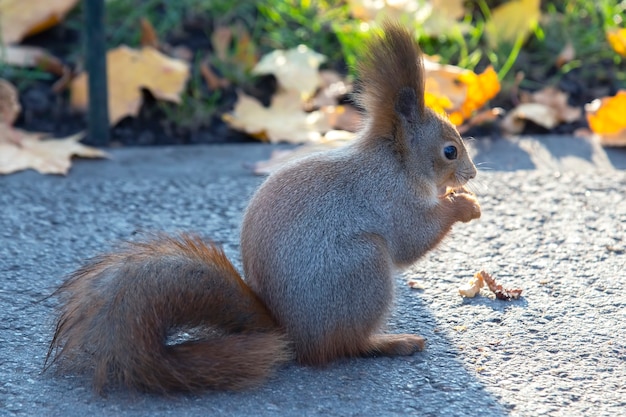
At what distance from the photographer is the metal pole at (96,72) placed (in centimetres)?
396

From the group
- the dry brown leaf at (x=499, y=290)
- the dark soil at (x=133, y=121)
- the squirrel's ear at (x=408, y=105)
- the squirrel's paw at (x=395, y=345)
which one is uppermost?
the squirrel's ear at (x=408, y=105)

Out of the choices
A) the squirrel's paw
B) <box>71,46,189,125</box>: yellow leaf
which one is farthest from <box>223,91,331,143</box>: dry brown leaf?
the squirrel's paw

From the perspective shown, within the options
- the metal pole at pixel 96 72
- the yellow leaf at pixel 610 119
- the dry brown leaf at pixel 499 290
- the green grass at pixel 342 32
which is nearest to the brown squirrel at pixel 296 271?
the dry brown leaf at pixel 499 290

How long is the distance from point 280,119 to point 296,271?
6.44ft

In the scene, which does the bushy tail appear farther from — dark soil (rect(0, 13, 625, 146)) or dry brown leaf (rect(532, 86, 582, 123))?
dry brown leaf (rect(532, 86, 582, 123))

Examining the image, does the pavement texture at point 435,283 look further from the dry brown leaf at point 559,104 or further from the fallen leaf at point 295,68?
the fallen leaf at point 295,68

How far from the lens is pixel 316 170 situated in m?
2.54

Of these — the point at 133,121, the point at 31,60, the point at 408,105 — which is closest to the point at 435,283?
the point at 408,105

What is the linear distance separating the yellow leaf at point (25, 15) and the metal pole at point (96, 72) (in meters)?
0.74

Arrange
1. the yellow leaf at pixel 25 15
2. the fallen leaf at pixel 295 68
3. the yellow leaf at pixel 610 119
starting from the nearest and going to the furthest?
the yellow leaf at pixel 610 119
the fallen leaf at pixel 295 68
the yellow leaf at pixel 25 15

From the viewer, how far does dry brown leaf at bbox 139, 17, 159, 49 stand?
15.0ft

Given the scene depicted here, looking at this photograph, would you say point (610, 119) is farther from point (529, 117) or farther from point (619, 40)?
point (619, 40)

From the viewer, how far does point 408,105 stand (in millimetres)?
2658

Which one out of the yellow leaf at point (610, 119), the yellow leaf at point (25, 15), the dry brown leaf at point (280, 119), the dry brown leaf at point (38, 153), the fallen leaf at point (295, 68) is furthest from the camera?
the yellow leaf at point (25, 15)
